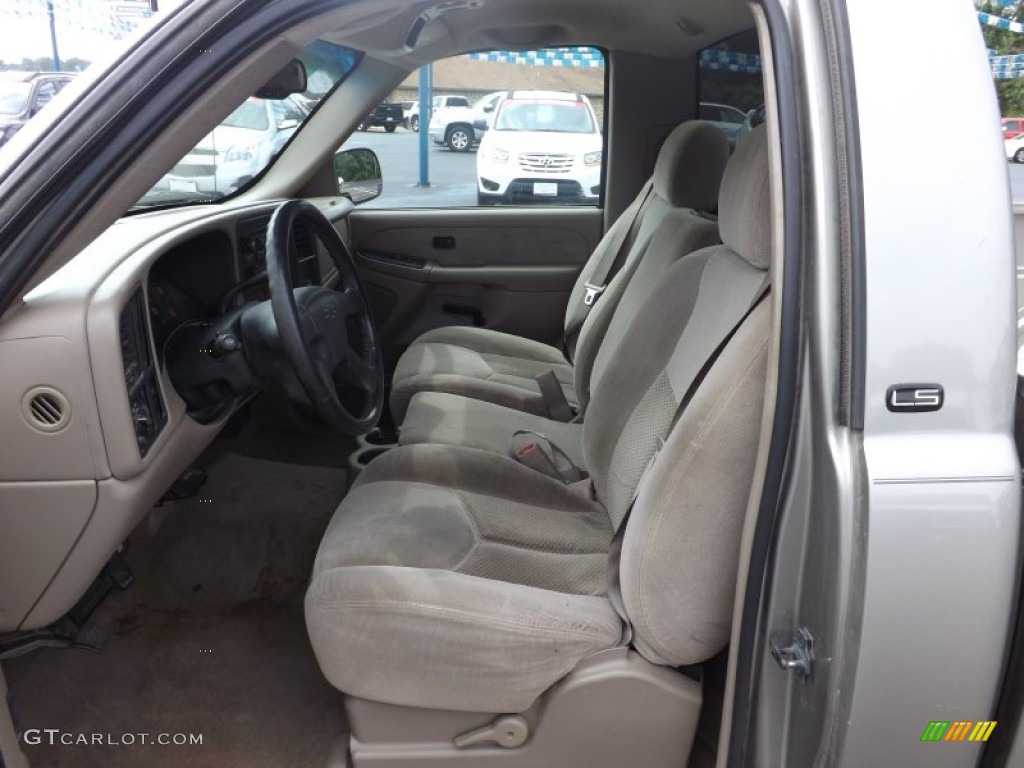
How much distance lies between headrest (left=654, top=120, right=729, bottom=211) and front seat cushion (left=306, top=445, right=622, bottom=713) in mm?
1051

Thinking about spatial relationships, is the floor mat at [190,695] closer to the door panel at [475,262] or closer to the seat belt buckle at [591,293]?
the seat belt buckle at [591,293]

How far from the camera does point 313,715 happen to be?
1.69 metres

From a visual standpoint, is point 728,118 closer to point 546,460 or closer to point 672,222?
point 672,222

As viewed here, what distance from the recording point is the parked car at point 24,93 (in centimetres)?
128

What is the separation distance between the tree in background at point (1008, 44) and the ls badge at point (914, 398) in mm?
409

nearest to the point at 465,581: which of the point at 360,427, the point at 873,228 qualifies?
the point at 360,427

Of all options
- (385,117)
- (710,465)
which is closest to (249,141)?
(385,117)

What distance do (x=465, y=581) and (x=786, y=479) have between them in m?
0.51

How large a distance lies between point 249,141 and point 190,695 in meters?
1.51

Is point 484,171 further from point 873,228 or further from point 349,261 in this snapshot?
point 873,228

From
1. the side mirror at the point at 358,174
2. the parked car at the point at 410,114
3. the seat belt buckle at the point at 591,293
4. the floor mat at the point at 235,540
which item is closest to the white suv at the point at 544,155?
the parked car at the point at 410,114

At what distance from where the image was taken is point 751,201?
1.19 meters

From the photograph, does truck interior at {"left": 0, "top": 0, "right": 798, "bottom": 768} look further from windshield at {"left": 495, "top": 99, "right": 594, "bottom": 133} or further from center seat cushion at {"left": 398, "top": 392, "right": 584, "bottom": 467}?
windshield at {"left": 495, "top": 99, "right": 594, "bottom": 133}

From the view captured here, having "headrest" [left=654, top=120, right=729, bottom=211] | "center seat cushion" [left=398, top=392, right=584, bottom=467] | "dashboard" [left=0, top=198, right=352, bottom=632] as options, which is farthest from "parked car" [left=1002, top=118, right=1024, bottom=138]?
"dashboard" [left=0, top=198, right=352, bottom=632]
